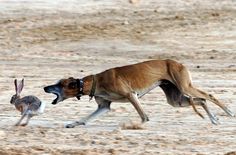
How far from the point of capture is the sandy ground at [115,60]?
12.1 metres

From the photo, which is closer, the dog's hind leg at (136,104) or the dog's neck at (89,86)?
the dog's neck at (89,86)

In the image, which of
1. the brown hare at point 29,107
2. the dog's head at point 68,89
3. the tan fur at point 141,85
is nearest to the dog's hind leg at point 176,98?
the tan fur at point 141,85

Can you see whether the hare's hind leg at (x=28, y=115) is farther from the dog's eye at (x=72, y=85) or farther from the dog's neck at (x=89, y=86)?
the dog's neck at (x=89, y=86)

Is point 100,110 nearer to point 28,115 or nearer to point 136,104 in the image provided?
point 136,104

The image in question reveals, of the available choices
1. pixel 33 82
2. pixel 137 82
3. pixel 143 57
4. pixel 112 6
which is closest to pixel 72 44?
pixel 143 57

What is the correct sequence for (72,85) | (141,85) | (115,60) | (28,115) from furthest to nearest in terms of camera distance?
(115,60) < (141,85) < (28,115) < (72,85)

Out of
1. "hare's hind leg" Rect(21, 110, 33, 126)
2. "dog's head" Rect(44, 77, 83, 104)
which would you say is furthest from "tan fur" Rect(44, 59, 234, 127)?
"hare's hind leg" Rect(21, 110, 33, 126)

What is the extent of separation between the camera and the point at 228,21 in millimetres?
26781

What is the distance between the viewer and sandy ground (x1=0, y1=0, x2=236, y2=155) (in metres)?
12.1

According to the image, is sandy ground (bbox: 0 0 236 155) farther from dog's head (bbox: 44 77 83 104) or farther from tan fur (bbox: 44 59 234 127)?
dog's head (bbox: 44 77 83 104)

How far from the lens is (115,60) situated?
22.7 meters

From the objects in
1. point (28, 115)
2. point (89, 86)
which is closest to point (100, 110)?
point (89, 86)

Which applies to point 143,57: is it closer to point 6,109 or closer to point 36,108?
point 6,109

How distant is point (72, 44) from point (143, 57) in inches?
74.5
